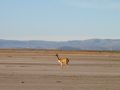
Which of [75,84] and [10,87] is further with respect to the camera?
[75,84]

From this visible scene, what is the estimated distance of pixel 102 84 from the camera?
24.8m

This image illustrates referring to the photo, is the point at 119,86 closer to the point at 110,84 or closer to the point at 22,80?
the point at 110,84

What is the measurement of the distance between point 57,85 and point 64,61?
18436 millimetres

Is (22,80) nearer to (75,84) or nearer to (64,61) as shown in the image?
(75,84)

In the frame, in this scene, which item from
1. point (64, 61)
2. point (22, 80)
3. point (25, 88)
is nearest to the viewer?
point (25, 88)

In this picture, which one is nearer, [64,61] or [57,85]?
[57,85]

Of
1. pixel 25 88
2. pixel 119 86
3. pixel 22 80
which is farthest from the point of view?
pixel 22 80

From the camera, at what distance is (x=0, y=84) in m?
24.3

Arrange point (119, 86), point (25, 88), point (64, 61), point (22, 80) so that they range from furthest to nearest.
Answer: point (64, 61), point (22, 80), point (119, 86), point (25, 88)

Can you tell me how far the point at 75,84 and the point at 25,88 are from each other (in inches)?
123

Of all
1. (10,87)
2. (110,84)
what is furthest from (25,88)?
(110,84)

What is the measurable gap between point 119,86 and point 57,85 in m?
2.86

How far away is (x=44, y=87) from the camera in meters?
23.0

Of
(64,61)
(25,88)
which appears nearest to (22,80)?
(25,88)
